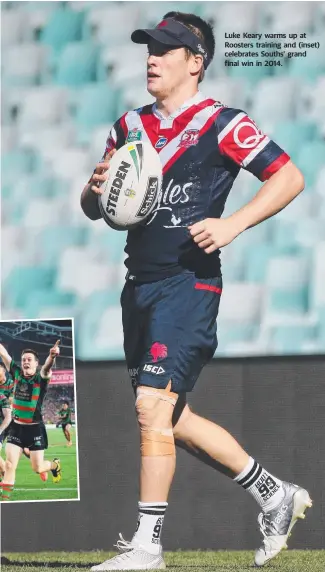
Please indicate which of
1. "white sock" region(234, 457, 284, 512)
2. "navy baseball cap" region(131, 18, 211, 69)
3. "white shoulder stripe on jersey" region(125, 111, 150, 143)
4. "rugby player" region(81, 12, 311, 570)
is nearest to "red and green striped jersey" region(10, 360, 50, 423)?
"rugby player" region(81, 12, 311, 570)

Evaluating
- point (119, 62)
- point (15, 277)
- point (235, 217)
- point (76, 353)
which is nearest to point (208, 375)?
point (76, 353)

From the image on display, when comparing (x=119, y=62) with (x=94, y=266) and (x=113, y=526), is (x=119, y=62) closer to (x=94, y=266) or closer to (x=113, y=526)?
(x=94, y=266)

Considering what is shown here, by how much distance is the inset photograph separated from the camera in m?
6.75

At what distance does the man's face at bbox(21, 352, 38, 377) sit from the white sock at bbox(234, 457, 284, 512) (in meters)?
2.08

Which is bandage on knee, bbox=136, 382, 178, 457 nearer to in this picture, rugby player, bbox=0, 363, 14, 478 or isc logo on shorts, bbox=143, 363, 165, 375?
isc logo on shorts, bbox=143, 363, 165, 375

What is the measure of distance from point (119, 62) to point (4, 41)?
2.26 feet

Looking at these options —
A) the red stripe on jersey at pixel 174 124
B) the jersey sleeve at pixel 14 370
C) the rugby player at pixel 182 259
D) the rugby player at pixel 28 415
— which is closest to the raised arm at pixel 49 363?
the rugby player at pixel 28 415

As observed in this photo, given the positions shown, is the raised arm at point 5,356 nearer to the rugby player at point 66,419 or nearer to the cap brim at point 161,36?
the rugby player at point 66,419

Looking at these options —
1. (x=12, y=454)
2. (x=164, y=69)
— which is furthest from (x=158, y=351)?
(x=12, y=454)

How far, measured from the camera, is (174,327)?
4.68m

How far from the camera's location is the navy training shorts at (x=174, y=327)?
4645 millimetres

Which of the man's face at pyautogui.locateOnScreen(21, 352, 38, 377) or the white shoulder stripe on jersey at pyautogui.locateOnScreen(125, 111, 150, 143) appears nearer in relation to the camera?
the white shoulder stripe on jersey at pyautogui.locateOnScreen(125, 111, 150, 143)

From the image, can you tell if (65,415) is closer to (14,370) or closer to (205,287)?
(14,370)

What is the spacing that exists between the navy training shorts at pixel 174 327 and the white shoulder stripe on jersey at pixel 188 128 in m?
0.47
